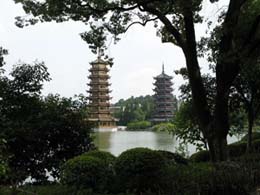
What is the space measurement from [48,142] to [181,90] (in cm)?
669

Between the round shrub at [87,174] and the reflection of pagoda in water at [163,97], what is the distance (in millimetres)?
56572

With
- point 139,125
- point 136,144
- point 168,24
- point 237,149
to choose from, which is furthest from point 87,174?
point 139,125

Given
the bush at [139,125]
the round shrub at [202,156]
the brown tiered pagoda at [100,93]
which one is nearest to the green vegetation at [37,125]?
the round shrub at [202,156]

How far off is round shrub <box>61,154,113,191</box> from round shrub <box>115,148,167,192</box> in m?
0.25

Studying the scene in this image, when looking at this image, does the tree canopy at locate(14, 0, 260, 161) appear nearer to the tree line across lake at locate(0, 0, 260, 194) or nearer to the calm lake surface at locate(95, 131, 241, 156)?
the tree line across lake at locate(0, 0, 260, 194)

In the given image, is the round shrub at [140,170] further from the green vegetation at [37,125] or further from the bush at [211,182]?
the green vegetation at [37,125]

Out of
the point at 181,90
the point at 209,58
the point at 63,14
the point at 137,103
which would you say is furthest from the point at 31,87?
the point at 137,103

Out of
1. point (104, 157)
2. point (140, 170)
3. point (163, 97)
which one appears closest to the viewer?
point (140, 170)

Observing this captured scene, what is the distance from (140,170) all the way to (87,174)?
0.78 m

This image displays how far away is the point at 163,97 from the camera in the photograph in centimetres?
6344

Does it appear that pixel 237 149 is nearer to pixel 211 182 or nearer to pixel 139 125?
pixel 211 182

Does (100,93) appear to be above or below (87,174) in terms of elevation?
A: above

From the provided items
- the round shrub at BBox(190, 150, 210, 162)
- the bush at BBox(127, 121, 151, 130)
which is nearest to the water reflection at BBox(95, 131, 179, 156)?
the round shrub at BBox(190, 150, 210, 162)

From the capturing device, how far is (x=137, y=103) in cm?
7450
